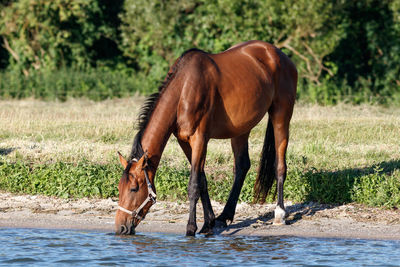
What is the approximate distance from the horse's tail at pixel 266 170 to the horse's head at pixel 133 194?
6.46 feet

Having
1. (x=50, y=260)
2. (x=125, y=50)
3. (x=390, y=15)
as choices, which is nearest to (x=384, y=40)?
(x=390, y=15)

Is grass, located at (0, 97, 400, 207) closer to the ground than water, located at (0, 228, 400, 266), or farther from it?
farther from it

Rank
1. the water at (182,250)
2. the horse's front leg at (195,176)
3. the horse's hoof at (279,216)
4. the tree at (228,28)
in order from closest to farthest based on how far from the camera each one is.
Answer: the water at (182,250), the horse's front leg at (195,176), the horse's hoof at (279,216), the tree at (228,28)

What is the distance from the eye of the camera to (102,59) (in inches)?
886

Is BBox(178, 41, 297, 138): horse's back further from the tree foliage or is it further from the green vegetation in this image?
the tree foliage

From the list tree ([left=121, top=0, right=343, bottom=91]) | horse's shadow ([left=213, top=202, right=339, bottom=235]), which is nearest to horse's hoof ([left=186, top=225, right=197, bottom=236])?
horse's shadow ([left=213, top=202, right=339, bottom=235])

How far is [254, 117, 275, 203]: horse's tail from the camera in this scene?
884 cm

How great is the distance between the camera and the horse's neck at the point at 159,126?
7395 millimetres

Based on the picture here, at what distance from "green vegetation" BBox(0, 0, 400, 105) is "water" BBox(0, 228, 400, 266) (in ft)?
37.8

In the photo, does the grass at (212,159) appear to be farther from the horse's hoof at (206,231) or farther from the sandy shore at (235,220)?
the horse's hoof at (206,231)

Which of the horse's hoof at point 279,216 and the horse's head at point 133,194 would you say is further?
the horse's hoof at point 279,216

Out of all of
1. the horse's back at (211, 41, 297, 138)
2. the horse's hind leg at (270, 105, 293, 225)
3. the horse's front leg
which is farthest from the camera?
the horse's hind leg at (270, 105, 293, 225)

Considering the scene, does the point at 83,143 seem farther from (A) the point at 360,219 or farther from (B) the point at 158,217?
(A) the point at 360,219

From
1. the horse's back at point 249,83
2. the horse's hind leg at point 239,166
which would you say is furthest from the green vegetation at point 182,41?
the horse's hind leg at point 239,166
